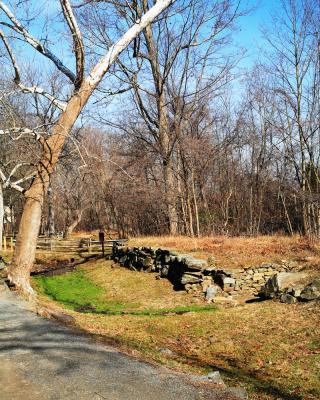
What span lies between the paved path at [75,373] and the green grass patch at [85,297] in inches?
236

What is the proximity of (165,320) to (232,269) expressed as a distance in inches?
169

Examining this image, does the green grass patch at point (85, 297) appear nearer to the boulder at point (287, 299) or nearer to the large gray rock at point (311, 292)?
the boulder at point (287, 299)

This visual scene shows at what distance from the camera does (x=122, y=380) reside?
407 cm

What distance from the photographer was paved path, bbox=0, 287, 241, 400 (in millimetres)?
3740

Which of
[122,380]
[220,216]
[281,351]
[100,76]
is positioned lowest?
[281,351]

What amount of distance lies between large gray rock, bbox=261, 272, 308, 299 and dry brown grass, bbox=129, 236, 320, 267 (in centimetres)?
129

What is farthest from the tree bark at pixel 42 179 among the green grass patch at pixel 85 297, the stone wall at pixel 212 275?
the stone wall at pixel 212 275

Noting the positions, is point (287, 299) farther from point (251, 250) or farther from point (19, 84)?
point (19, 84)

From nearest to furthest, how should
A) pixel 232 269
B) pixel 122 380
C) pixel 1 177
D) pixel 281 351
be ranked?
pixel 122 380
pixel 281 351
pixel 1 177
pixel 232 269

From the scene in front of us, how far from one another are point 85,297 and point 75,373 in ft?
33.1

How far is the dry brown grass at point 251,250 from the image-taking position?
14.0 meters

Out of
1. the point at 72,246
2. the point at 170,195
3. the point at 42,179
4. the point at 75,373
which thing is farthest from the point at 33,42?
the point at 72,246

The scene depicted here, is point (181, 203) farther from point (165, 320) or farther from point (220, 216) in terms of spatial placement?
point (165, 320)

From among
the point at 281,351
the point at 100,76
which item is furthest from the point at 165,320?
the point at 100,76
